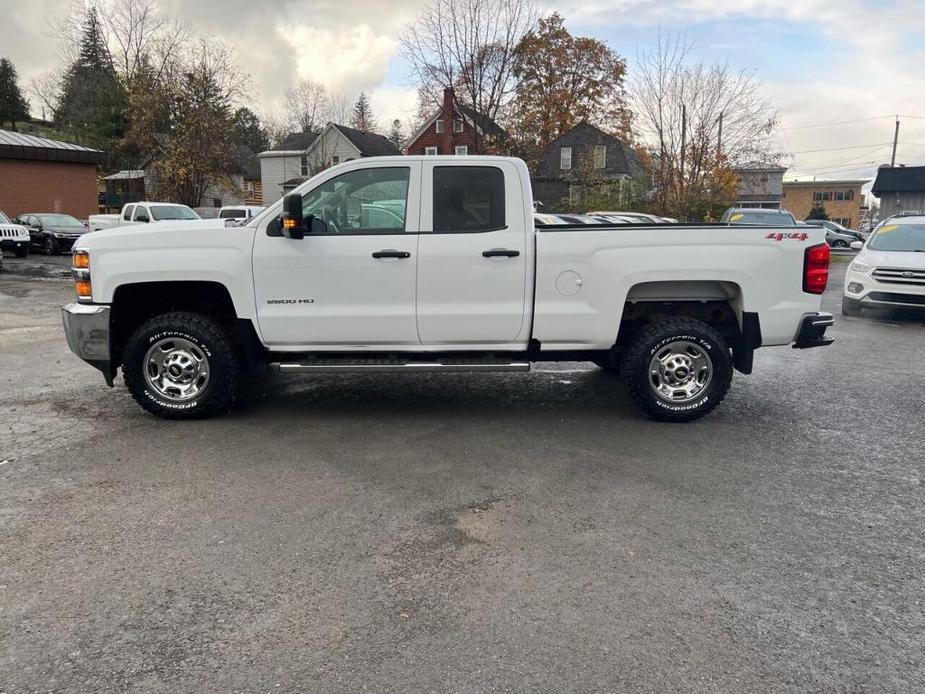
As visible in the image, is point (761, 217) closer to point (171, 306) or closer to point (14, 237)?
point (171, 306)

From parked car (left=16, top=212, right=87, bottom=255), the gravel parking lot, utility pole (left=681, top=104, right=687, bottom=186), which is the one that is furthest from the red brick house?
the gravel parking lot

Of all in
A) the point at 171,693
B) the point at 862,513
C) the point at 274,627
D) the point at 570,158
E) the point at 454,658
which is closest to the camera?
the point at 171,693

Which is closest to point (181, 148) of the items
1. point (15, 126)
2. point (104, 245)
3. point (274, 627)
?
point (15, 126)

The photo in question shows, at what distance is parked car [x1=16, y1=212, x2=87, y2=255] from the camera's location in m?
24.5

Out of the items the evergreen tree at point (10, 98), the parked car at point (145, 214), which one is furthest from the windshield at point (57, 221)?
the evergreen tree at point (10, 98)

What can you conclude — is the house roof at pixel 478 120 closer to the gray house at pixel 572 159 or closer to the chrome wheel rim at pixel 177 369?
the gray house at pixel 572 159

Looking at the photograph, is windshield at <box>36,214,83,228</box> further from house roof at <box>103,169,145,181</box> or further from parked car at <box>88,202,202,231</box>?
house roof at <box>103,169,145,181</box>

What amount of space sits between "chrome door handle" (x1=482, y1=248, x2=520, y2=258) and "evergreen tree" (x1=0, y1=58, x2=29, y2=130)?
216ft

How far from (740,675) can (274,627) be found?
190 centimetres

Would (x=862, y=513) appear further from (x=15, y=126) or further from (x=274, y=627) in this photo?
(x=15, y=126)

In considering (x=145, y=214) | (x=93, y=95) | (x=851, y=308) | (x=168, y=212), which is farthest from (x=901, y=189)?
(x=93, y=95)

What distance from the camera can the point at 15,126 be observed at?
56.7 m

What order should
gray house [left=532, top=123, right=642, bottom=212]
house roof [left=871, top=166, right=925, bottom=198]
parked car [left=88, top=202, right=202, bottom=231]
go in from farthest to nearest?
house roof [left=871, top=166, right=925, bottom=198] → gray house [left=532, top=123, right=642, bottom=212] → parked car [left=88, top=202, right=202, bottom=231]

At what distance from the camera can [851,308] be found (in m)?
12.6
